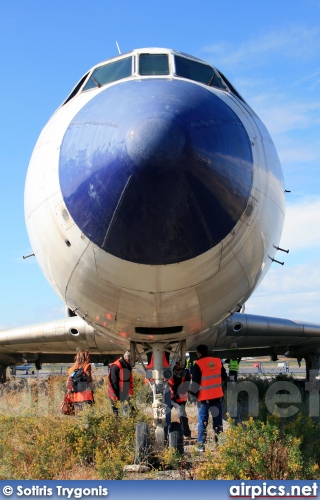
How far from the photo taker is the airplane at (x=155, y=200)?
18.0ft

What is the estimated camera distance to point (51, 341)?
14117 mm

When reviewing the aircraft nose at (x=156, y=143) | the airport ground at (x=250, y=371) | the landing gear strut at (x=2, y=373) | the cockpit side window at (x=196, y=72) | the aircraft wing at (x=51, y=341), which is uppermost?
the cockpit side window at (x=196, y=72)

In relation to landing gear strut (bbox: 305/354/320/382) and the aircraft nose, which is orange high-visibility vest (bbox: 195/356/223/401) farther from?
landing gear strut (bbox: 305/354/320/382)

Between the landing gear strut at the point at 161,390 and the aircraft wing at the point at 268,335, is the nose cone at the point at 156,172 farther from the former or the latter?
the aircraft wing at the point at 268,335

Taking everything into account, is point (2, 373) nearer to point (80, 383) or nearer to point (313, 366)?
point (80, 383)

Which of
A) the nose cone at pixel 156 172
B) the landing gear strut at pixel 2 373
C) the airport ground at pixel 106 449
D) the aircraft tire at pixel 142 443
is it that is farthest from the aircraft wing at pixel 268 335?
the landing gear strut at pixel 2 373

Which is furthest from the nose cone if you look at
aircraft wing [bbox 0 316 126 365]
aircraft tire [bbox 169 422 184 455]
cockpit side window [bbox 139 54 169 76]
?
aircraft wing [bbox 0 316 126 365]

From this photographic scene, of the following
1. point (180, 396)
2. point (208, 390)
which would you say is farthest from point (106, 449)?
point (180, 396)

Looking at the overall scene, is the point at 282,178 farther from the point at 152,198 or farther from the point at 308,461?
the point at 308,461

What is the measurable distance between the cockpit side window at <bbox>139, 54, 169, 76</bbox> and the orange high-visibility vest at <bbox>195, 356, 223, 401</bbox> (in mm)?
4577

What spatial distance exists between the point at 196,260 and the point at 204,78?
8.53 feet

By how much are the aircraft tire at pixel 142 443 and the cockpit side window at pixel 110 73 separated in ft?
14.4

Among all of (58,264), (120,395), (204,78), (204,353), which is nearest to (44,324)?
(120,395)

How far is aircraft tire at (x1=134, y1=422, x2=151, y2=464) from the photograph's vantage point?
741cm
